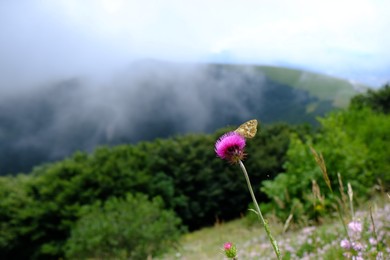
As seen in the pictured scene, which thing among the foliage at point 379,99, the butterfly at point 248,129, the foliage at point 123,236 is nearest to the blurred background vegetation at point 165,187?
the foliage at point 123,236

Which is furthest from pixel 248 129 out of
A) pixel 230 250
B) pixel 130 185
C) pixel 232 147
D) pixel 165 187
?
pixel 165 187

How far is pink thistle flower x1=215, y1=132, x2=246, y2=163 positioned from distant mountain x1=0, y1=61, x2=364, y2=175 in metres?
71.2

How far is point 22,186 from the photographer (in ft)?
58.7

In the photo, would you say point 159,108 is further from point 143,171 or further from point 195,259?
point 195,259

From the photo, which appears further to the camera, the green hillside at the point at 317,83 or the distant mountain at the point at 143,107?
the green hillside at the point at 317,83

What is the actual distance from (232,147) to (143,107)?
8027cm

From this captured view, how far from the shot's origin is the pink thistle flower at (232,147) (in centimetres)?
125

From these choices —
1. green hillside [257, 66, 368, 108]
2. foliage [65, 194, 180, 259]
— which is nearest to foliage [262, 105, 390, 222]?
foliage [65, 194, 180, 259]

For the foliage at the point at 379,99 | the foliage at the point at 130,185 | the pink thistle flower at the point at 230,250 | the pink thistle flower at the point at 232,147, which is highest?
the pink thistle flower at the point at 232,147

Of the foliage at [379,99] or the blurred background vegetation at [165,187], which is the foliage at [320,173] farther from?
the foliage at [379,99]

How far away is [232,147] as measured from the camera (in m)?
1.28

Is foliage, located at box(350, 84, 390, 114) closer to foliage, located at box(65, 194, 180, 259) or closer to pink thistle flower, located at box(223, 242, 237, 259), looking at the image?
foliage, located at box(65, 194, 180, 259)

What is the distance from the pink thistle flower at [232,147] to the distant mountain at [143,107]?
71203mm

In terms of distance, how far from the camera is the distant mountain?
249 feet
